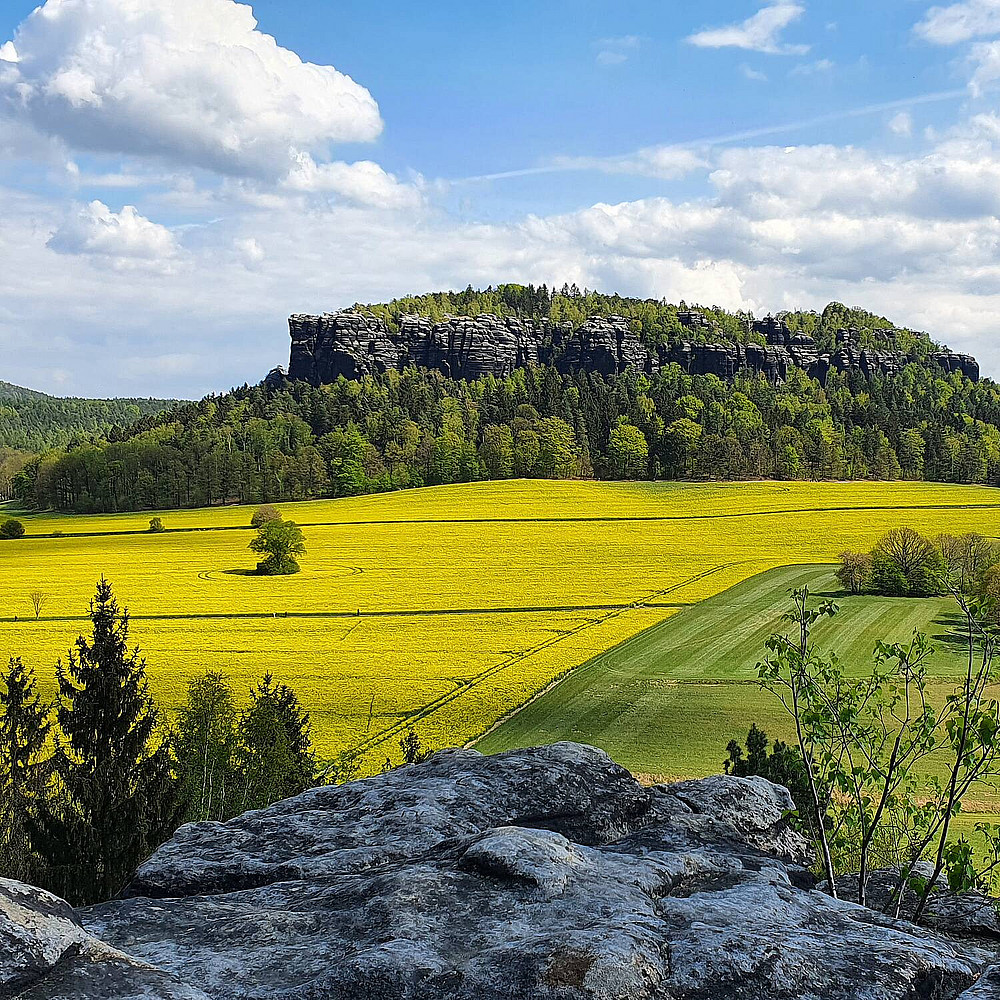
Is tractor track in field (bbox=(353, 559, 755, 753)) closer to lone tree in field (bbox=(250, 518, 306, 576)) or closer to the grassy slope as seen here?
the grassy slope

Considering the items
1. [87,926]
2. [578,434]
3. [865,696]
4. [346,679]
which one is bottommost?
[346,679]

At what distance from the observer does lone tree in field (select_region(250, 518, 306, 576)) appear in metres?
82.7

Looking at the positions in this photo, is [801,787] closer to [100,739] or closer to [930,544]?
[100,739]

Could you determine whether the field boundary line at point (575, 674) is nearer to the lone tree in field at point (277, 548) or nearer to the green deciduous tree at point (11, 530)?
the lone tree in field at point (277, 548)

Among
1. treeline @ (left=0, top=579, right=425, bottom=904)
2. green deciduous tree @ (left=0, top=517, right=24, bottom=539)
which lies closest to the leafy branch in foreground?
treeline @ (left=0, top=579, right=425, bottom=904)

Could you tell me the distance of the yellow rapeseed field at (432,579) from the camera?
158 feet

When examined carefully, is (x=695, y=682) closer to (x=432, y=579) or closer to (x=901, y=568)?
(x=901, y=568)

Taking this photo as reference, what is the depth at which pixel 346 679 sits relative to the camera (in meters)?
48.8

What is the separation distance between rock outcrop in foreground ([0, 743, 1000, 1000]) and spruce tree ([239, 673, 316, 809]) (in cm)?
2224

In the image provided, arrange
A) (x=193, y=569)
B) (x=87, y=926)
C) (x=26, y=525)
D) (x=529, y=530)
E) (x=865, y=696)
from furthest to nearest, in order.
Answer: (x=26, y=525), (x=529, y=530), (x=193, y=569), (x=865, y=696), (x=87, y=926)

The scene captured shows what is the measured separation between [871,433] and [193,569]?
12098 centimetres

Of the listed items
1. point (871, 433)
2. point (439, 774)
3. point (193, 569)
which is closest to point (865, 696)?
point (439, 774)

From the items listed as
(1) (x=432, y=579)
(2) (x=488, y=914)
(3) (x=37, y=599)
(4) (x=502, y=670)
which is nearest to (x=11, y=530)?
(3) (x=37, y=599)

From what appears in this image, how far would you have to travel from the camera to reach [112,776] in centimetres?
2430
